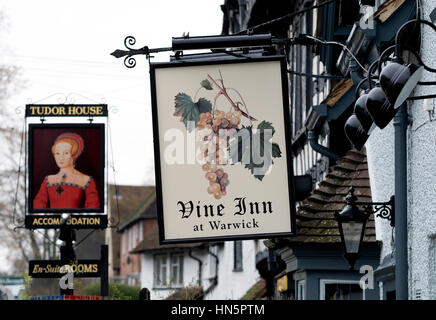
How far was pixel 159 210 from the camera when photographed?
1023 cm

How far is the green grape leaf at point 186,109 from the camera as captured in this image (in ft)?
33.4

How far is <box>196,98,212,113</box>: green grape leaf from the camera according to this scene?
10156 millimetres

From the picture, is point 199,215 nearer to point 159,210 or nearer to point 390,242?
point 159,210

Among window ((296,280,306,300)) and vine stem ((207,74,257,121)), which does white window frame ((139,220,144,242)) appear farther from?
vine stem ((207,74,257,121))

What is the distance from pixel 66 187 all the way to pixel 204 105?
11.1 meters

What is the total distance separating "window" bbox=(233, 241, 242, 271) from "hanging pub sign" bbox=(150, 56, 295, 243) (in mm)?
23662

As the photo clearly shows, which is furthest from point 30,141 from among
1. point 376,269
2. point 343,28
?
point 376,269

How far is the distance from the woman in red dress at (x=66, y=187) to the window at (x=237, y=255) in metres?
13.4

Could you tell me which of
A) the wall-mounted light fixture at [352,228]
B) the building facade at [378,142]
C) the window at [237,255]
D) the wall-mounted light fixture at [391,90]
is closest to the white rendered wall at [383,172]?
the building facade at [378,142]

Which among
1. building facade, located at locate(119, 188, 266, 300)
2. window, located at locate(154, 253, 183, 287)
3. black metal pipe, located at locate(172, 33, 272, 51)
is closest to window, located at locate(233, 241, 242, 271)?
building facade, located at locate(119, 188, 266, 300)

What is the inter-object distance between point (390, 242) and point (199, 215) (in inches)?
101

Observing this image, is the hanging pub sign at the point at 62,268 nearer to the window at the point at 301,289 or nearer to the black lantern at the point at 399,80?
the window at the point at 301,289

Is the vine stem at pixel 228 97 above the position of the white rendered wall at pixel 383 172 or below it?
above

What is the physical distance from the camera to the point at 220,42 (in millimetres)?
9750
